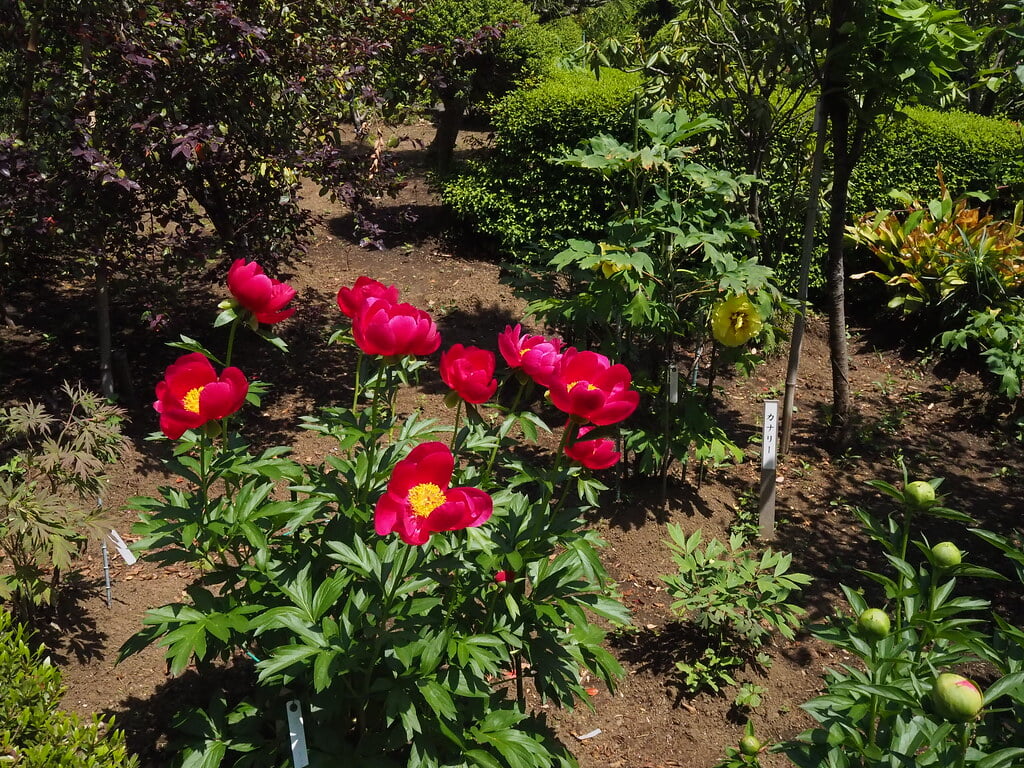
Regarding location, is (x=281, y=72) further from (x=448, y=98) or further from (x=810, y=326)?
(x=810, y=326)

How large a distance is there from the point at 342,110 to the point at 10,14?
165 centimetres

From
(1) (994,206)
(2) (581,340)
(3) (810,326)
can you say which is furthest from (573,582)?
(1) (994,206)

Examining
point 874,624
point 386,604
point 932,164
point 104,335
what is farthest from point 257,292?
point 932,164

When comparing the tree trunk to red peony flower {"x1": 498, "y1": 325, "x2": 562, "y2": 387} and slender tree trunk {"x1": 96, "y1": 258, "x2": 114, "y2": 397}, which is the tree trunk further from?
red peony flower {"x1": 498, "y1": 325, "x2": 562, "y2": 387}

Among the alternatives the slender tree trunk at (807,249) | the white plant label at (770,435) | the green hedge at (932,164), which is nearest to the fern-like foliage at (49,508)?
the white plant label at (770,435)

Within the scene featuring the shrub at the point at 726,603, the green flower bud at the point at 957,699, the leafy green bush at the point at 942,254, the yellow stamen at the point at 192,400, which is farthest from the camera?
the leafy green bush at the point at 942,254

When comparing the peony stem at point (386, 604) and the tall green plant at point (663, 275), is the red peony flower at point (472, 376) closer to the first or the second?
the peony stem at point (386, 604)

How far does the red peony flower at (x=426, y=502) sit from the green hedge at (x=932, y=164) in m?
6.04

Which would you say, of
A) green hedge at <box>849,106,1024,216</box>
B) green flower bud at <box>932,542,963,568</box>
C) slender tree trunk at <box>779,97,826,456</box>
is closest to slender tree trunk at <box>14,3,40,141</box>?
slender tree trunk at <box>779,97,826,456</box>

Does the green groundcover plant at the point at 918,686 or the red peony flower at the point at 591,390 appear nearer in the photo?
the green groundcover plant at the point at 918,686

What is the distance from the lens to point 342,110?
462cm

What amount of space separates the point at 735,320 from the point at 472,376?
6.81 feet

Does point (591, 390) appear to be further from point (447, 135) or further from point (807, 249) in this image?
point (447, 135)

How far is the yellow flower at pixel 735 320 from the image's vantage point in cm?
352
